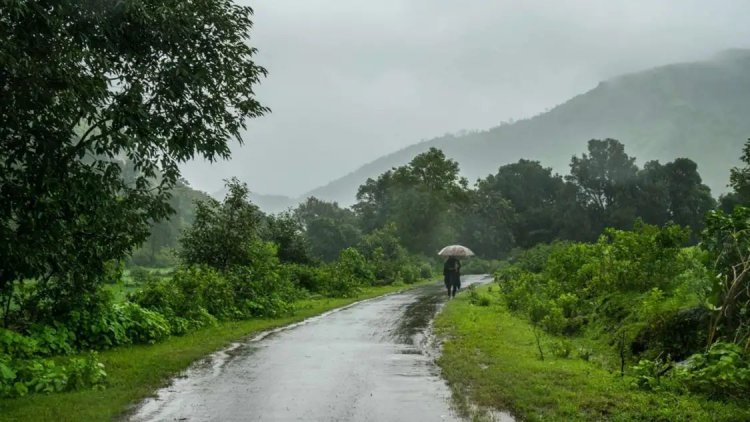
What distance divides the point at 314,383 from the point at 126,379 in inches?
120

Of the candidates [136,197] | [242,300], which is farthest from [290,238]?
[136,197]

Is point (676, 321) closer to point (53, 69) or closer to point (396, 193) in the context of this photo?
point (53, 69)

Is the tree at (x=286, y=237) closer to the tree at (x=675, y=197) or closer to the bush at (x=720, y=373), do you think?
the bush at (x=720, y=373)

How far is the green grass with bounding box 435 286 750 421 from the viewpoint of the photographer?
24.6ft

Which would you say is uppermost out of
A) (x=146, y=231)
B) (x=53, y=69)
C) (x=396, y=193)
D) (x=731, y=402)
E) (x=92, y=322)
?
(x=396, y=193)

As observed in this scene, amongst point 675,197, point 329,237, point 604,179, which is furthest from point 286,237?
point 675,197

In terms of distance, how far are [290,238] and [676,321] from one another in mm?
25702

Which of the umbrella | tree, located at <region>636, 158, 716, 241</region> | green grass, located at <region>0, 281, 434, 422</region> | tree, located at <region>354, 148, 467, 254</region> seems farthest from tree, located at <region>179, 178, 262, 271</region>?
tree, located at <region>636, 158, 716, 241</region>

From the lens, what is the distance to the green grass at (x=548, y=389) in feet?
24.6

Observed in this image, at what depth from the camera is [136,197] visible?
1026 centimetres

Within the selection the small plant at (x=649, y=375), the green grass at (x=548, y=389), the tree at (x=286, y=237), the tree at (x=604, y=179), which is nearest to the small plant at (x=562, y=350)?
the green grass at (x=548, y=389)

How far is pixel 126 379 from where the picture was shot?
9.85 metres

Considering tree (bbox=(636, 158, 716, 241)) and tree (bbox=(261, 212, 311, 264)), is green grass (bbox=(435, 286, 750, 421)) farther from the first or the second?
tree (bbox=(636, 158, 716, 241))

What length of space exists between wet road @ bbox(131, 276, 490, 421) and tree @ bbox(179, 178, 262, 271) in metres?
7.71
